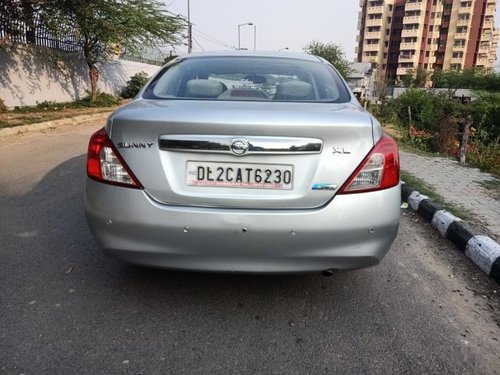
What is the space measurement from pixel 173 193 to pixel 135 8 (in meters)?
15.4

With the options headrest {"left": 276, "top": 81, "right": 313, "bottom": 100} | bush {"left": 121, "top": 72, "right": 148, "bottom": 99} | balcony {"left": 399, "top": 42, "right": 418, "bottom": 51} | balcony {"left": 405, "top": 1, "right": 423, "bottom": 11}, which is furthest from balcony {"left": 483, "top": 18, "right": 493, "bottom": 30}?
headrest {"left": 276, "top": 81, "right": 313, "bottom": 100}

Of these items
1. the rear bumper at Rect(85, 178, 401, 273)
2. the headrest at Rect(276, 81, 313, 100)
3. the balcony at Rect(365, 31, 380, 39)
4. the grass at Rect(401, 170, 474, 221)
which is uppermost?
the balcony at Rect(365, 31, 380, 39)

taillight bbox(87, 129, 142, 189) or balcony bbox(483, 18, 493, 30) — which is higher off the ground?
balcony bbox(483, 18, 493, 30)

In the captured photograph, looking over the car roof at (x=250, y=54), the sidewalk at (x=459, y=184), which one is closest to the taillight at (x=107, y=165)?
the car roof at (x=250, y=54)

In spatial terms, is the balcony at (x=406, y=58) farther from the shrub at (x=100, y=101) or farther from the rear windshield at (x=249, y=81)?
the rear windshield at (x=249, y=81)

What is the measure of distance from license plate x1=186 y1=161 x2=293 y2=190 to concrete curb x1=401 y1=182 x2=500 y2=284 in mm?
2039

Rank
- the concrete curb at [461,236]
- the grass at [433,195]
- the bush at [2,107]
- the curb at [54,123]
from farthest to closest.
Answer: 1. the bush at [2,107]
2. the curb at [54,123]
3. the grass at [433,195]
4. the concrete curb at [461,236]

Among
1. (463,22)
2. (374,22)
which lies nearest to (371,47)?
(374,22)

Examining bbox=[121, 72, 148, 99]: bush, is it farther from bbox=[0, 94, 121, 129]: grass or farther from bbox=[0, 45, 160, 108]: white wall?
bbox=[0, 94, 121, 129]: grass

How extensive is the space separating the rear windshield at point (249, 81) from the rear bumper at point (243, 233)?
829mm

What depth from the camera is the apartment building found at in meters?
76.1

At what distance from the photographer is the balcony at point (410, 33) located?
251 ft

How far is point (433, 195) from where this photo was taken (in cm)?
530

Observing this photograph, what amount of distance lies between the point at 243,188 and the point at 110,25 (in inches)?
590
